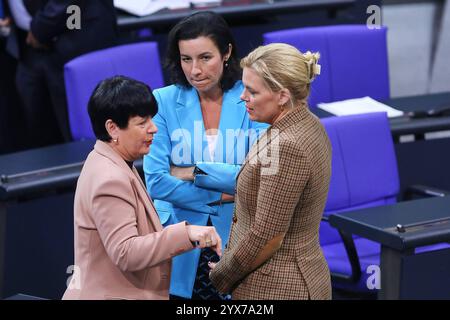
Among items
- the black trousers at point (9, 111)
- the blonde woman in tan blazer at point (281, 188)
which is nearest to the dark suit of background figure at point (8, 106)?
the black trousers at point (9, 111)

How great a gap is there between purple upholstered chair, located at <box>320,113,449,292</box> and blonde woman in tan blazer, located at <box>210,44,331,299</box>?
144 cm

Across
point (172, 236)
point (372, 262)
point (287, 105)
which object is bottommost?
point (372, 262)

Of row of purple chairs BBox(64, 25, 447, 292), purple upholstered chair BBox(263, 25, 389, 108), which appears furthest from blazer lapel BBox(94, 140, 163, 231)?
purple upholstered chair BBox(263, 25, 389, 108)

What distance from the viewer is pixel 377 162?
4.39 m

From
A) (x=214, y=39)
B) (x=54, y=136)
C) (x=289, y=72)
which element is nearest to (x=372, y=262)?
(x=214, y=39)

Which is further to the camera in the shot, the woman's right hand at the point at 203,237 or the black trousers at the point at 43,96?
the black trousers at the point at 43,96

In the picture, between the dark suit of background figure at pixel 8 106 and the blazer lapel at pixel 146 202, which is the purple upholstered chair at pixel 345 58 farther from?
the blazer lapel at pixel 146 202

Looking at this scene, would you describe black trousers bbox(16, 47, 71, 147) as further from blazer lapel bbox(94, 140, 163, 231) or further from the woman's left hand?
blazer lapel bbox(94, 140, 163, 231)

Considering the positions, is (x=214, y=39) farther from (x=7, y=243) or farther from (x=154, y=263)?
(x=7, y=243)

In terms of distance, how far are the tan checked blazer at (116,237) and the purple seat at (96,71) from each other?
1933 mm

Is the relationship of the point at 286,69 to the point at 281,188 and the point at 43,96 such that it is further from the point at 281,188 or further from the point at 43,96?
the point at 43,96

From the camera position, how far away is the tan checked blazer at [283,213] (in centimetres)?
263

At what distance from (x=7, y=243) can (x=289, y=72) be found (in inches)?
70.9

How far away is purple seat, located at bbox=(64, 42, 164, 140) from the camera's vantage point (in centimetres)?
464
